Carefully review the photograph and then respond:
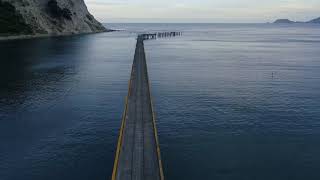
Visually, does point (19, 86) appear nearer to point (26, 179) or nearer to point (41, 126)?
point (41, 126)

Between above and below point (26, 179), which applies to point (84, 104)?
above

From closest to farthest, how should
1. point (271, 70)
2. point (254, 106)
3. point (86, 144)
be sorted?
point (86, 144), point (254, 106), point (271, 70)

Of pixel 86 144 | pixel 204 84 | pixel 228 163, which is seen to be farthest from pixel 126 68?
pixel 228 163

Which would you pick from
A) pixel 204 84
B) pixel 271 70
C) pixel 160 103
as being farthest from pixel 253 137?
pixel 271 70

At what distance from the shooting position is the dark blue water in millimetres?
37969

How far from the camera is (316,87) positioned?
255ft

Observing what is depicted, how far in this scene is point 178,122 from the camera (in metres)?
53.2

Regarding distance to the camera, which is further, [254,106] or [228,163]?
[254,106]

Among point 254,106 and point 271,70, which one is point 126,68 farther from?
point 254,106

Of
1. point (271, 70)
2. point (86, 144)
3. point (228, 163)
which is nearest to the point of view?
point (228, 163)

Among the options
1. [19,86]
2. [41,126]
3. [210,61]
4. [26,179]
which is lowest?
[26,179]

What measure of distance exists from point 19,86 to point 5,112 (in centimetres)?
2028

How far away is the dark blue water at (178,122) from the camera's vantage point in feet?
125

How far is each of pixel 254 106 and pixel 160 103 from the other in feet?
53.8
